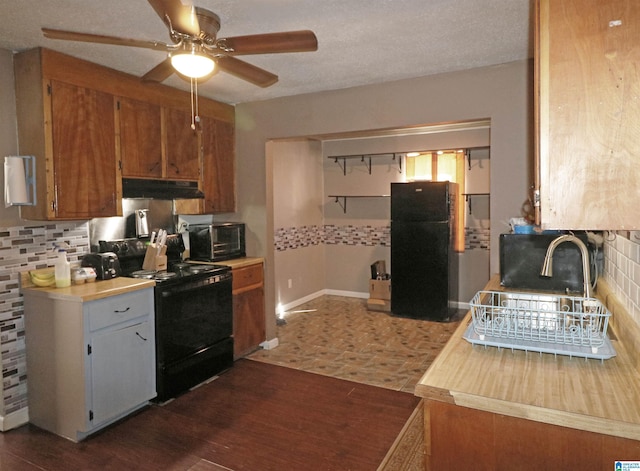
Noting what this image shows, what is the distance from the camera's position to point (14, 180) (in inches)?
106

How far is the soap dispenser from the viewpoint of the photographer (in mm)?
2799

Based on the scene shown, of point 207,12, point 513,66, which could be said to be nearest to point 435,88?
point 513,66

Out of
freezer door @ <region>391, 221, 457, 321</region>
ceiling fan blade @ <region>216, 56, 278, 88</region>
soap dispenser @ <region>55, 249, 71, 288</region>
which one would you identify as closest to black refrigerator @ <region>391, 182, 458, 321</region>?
freezer door @ <region>391, 221, 457, 321</region>

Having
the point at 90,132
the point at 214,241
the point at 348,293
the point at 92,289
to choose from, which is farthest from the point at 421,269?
the point at 90,132

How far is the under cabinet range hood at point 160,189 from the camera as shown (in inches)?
129

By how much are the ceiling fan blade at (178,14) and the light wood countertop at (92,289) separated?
5.48 feet

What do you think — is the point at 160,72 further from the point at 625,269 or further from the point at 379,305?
the point at 379,305

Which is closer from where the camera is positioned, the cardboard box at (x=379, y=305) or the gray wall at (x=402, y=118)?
the gray wall at (x=402, y=118)

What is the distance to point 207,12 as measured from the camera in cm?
199

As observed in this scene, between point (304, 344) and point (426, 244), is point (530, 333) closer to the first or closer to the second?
point (304, 344)

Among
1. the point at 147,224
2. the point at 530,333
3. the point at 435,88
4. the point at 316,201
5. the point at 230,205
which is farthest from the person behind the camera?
the point at 316,201

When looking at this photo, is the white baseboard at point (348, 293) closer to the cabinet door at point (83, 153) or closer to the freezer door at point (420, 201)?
the freezer door at point (420, 201)

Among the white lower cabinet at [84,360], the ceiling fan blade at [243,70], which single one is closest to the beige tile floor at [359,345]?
the white lower cabinet at [84,360]

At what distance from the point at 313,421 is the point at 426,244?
2828 millimetres
